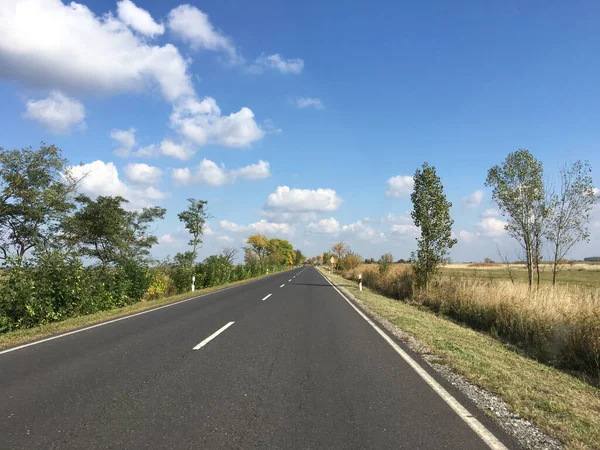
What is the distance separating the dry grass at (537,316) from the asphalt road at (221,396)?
411 centimetres

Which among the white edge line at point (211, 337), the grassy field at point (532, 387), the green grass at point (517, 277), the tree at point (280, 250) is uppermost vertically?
the tree at point (280, 250)

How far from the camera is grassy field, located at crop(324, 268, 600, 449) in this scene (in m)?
4.16

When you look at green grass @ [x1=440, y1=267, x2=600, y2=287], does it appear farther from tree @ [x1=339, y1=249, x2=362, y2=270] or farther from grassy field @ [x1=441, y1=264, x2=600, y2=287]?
tree @ [x1=339, y1=249, x2=362, y2=270]

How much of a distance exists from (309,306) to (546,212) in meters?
12.7

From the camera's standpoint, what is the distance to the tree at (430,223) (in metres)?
21.0

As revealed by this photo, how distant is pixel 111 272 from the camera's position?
17.4m

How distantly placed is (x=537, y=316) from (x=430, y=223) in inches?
410

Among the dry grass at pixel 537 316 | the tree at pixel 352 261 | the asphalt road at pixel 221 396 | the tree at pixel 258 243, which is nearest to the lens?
the asphalt road at pixel 221 396

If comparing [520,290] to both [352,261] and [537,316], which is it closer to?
[537,316]

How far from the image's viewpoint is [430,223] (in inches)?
832

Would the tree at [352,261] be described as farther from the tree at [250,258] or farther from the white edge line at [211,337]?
the white edge line at [211,337]

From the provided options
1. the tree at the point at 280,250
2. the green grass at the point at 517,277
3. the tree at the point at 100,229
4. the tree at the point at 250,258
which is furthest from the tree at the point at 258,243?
the tree at the point at 100,229

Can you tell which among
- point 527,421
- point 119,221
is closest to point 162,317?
point 527,421

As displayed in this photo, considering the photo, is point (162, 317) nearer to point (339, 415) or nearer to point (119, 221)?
point (339, 415)
